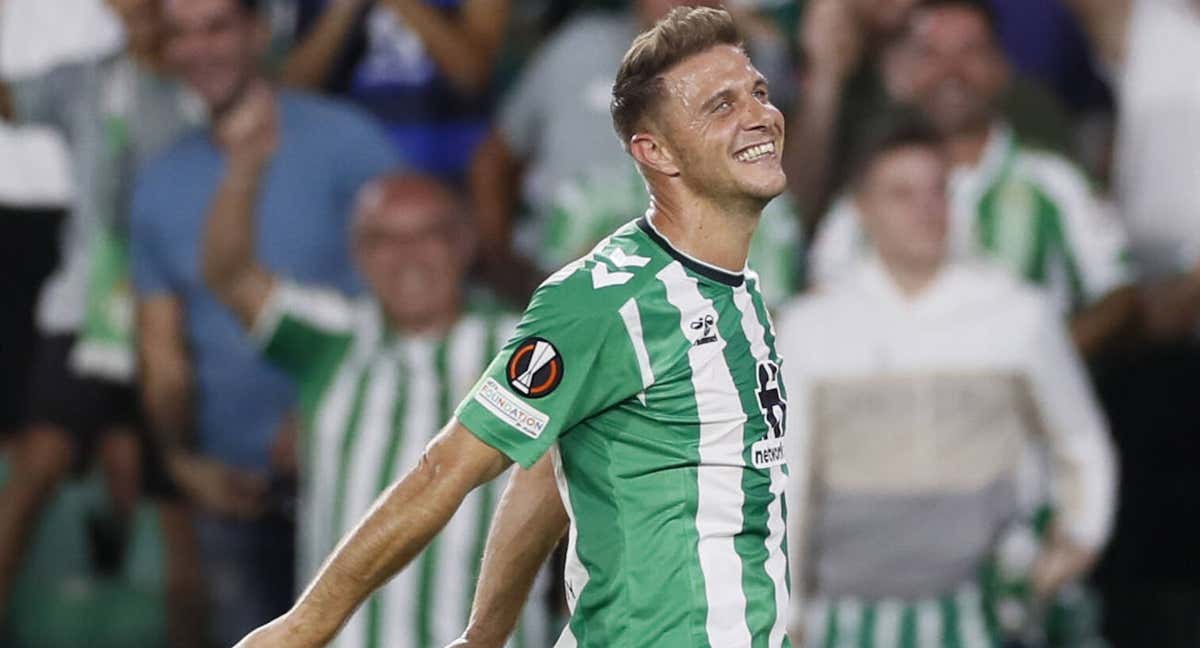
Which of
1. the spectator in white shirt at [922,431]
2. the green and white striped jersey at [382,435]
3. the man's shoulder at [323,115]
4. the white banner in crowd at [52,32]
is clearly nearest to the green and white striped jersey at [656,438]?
the green and white striped jersey at [382,435]

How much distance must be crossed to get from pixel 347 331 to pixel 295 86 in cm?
101

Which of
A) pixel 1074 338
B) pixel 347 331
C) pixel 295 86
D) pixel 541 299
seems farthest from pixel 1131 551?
pixel 541 299

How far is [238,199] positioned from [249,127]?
0.22 metres

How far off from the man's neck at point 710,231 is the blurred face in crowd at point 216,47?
133 inches

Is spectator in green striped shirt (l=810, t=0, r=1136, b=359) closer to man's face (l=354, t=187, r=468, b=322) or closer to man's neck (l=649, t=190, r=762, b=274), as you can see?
man's face (l=354, t=187, r=468, b=322)

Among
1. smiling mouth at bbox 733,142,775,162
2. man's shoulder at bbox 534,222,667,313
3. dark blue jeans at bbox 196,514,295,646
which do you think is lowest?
dark blue jeans at bbox 196,514,295,646

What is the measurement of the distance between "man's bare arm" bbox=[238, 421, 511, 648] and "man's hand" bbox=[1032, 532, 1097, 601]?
3.18m

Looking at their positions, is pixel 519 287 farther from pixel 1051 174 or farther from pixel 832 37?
pixel 1051 174

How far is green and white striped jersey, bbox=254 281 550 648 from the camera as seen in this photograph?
5.66 m

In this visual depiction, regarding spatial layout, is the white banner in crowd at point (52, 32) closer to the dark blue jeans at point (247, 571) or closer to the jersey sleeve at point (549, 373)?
the dark blue jeans at point (247, 571)

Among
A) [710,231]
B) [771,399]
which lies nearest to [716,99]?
[710,231]

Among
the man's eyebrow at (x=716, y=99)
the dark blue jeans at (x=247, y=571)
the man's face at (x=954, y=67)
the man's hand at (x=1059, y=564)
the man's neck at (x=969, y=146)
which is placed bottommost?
the dark blue jeans at (x=247, y=571)

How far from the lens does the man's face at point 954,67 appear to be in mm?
6270

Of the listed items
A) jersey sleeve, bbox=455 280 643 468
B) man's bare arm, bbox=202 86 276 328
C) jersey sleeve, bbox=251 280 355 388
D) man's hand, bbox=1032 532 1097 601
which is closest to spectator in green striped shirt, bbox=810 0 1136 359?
man's hand, bbox=1032 532 1097 601
